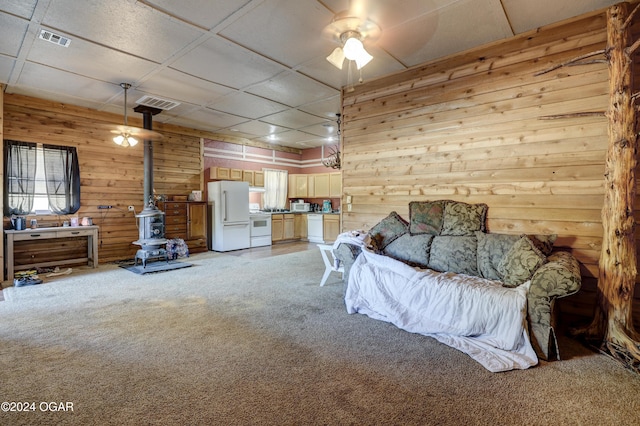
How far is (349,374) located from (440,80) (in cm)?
323

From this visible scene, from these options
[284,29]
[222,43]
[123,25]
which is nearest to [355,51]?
[284,29]

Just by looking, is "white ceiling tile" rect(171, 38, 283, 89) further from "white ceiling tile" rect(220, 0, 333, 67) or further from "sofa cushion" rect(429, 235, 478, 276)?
"sofa cushion" rect(429, 235, 478, 276)

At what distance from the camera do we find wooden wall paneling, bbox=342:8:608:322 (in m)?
2.78

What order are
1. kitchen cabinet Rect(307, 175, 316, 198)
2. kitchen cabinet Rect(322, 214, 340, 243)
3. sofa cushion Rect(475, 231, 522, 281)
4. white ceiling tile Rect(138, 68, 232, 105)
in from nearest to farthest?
1. sofa cushion Rect(475, 231, 522, 281)
2. white ceiling tile Rect(138, 68, 232, 105)
3. kitchen cabinet Rect(322, 214, 340, 243)
4. kitchen cabinet Rect(307, 175, 316, 198)

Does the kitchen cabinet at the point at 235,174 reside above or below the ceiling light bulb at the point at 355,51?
below

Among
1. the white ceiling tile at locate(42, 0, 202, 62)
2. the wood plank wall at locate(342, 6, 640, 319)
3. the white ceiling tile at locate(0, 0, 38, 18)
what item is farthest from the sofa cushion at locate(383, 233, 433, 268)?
the white ceiling tile at locate(0, 0, 38, 18)

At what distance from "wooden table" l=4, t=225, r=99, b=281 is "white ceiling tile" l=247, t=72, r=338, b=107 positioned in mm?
3497

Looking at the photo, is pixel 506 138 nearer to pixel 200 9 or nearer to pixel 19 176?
pixel 200 9

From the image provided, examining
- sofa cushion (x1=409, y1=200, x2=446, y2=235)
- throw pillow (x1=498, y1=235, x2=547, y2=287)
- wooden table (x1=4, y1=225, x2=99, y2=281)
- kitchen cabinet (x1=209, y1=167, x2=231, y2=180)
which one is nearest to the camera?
throw pillow (x1=498, y1=235, x2=547, y2=287)

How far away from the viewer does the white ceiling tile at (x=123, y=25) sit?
2.63 metres

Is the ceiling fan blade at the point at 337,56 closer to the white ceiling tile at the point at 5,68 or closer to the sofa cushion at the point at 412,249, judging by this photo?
the sofa cushion at the point at 412,249

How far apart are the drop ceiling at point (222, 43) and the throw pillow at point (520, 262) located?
6.56ft

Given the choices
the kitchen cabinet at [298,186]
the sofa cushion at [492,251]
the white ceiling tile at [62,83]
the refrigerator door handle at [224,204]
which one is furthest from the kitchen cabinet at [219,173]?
the sofa cushion at [492,251]

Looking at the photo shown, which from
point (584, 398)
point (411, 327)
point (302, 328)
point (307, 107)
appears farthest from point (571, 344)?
point (307, 107)
